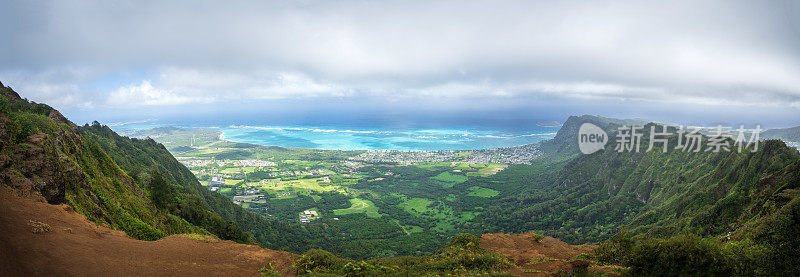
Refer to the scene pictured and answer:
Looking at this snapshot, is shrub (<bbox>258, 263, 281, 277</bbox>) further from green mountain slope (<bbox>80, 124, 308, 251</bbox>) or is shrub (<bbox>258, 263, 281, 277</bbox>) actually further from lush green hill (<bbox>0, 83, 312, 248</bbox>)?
green mountain slope (<bbox>80, 124, 308, 251</bbox>)

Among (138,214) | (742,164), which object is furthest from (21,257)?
(742,164)

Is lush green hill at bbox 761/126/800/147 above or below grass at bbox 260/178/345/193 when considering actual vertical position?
above

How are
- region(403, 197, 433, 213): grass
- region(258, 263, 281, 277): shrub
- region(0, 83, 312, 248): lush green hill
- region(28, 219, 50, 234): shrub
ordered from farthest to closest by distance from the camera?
1. region(403, 197, 433, 213): grass
2. region(0, 83, 312, 248): lush green hill
3. region(258, 263, 281, 277): shrub
4. region(28, 219, 50, 234): shrub

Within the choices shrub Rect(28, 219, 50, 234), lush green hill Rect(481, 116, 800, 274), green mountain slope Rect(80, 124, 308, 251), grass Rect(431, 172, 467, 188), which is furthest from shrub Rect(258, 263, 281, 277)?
grass Rect(431, 172, 467, 188)

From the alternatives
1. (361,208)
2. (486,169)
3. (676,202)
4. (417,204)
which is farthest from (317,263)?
(486,169)

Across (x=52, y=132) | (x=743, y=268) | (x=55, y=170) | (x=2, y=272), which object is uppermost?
(x=52, y=132)

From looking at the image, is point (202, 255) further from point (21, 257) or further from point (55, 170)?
point (55, 170)
